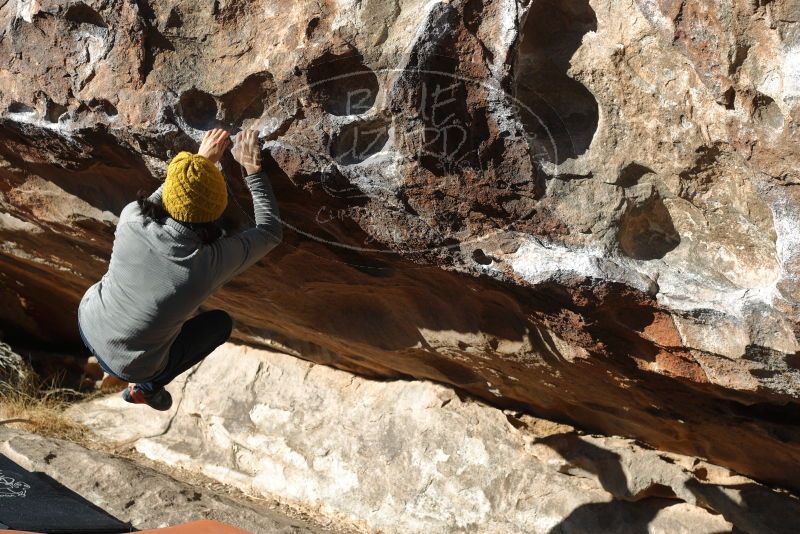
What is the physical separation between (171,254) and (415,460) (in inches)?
65.3

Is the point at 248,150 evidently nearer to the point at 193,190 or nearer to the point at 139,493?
the point at 193,190

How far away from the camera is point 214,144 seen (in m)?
2.35

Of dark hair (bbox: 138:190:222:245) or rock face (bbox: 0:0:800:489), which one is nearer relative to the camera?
rock face (bbox: 0:0:800:489)

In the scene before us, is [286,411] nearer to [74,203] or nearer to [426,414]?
[426,414]

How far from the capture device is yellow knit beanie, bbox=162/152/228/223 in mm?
2182

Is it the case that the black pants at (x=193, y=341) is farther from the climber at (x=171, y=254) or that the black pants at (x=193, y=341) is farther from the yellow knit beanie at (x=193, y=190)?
the yellow knit beanie at (x=193, y=190)

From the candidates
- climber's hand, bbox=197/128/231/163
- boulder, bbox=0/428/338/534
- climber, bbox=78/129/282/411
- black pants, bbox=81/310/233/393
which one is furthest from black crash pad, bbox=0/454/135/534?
climber's hand, bbox=197/128/231/163

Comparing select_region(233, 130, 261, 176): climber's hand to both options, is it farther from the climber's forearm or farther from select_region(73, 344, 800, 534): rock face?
select_region(73, 344, 800, 534): rock face

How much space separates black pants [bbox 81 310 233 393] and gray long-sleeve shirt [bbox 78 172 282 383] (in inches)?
5.8

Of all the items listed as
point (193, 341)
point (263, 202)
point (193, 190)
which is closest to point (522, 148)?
point (263, 202)

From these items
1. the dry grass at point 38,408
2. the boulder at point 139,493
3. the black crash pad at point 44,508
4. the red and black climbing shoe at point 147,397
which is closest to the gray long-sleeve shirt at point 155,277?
the red and black climbing shoe at point 147,397

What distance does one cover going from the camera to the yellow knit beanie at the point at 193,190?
218 centimetres

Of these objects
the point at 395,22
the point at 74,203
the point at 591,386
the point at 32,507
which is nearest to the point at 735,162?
the point at 395,22

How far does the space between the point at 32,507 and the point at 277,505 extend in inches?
41.2
